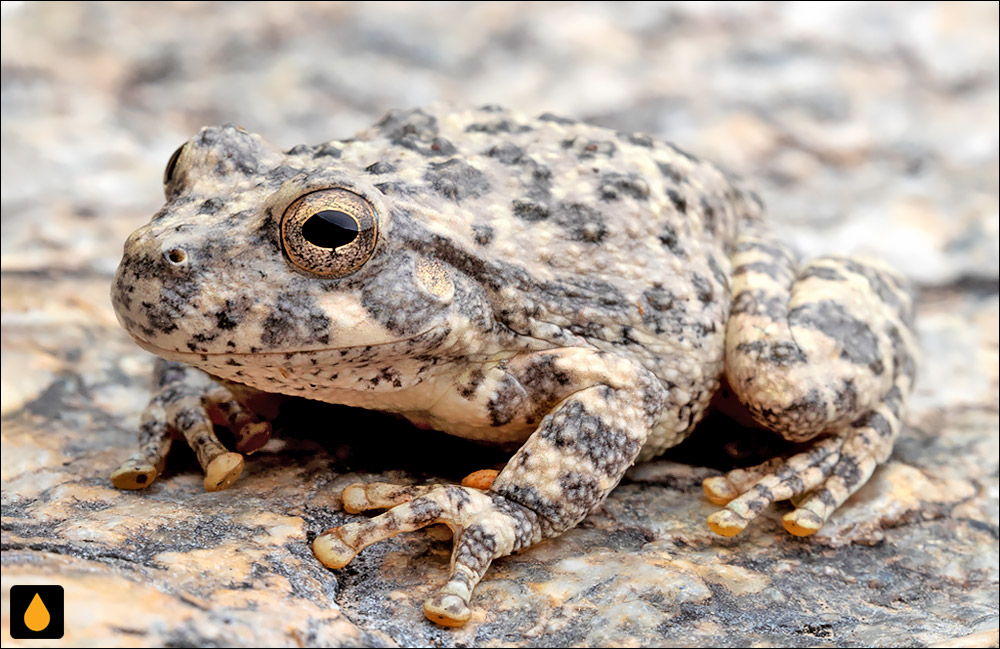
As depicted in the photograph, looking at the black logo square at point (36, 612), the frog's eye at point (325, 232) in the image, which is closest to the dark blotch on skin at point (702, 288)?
the frog's eye at point (325, 232)

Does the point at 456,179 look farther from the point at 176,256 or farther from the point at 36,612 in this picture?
the point at 36,612

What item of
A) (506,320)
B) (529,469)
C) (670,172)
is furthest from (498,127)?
(529,469)

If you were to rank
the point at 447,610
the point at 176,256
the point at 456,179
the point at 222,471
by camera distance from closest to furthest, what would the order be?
the point at 447,610, the point at 176,256, the point at 222,471, the point at 456,179

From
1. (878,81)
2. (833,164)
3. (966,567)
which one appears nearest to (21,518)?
(966,567)

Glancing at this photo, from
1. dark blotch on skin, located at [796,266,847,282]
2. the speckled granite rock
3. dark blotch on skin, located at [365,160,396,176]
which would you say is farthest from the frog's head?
dark blotch on skin, located at [796,266,847,282]

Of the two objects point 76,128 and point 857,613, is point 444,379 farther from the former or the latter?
point 76,128
